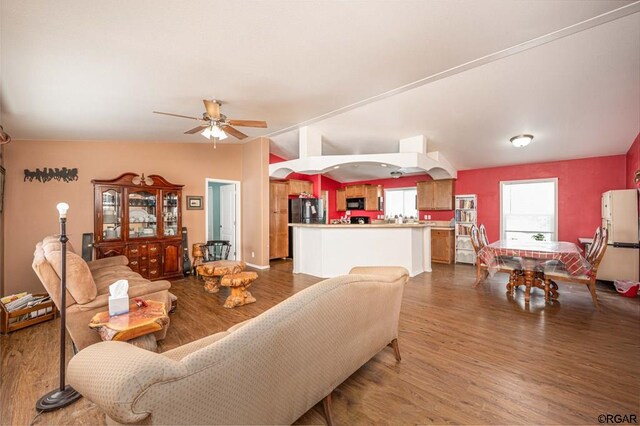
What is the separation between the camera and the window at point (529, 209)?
559 centimetres

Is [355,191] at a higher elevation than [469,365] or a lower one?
higher

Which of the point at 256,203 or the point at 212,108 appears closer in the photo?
the point at 212,108

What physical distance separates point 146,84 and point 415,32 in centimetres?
263

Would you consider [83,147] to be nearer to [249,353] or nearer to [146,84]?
[146,84]

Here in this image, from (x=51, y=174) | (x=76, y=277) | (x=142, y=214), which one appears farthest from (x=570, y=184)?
(x=51, y=174)

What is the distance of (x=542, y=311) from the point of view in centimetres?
322

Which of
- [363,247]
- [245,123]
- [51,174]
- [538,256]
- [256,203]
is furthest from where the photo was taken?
[256,203]

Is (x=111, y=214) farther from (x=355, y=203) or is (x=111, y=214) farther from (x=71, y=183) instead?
(x=355, y=203)

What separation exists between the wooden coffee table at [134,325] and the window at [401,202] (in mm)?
6469

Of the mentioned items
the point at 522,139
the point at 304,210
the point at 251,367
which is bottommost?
the point at 251,367

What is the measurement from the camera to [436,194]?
6684 mm

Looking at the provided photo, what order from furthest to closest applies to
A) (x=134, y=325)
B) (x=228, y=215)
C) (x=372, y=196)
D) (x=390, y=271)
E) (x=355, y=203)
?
(x=355, y=203)
(x=372, y=196)
(x=228, y=215)
(x=390, y=271)
(x=134, y=325)

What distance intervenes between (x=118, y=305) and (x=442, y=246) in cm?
628

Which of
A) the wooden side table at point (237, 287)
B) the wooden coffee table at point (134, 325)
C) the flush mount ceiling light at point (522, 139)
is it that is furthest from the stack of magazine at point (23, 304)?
the flush mount ceiling light at point (522, 139)
